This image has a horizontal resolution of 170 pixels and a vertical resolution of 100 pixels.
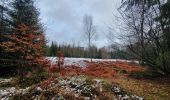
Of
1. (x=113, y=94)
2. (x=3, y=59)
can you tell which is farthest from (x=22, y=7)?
(x=113, y=94)

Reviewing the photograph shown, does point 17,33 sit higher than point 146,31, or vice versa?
point 17,33

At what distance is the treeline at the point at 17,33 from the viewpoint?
17.5m

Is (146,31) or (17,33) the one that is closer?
(146,31)

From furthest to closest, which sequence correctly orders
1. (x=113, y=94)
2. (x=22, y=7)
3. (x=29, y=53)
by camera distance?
(x=22, y=7)
(x=29, y=53)
(x=113, y=94)

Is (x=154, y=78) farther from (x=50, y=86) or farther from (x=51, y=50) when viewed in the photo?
(x=51, y=50)

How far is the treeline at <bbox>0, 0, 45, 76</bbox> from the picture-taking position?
1755 cm

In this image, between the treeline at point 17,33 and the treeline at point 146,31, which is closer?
the treeline at point 146,31

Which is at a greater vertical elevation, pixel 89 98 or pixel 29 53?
pixel 29 53

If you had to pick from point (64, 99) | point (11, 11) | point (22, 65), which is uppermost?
point (11, 11)

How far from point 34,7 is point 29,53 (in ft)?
19.0

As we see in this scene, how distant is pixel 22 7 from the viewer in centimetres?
2080

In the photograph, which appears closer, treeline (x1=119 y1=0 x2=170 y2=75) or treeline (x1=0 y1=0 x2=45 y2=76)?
treeline (x1=119 y1=0 x2=170 y2=75)

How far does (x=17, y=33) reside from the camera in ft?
57.5

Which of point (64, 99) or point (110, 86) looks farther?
point (110, 86)
